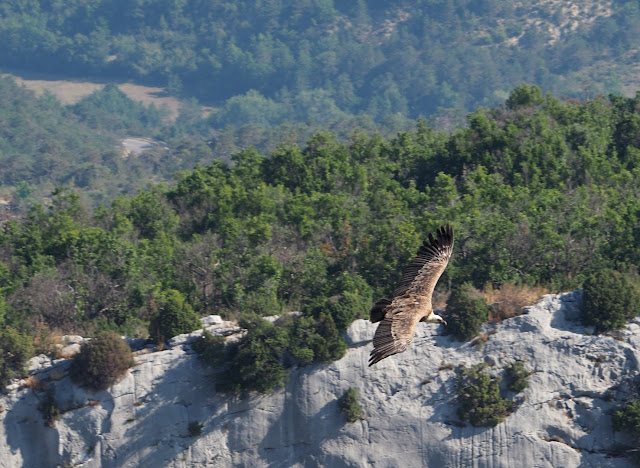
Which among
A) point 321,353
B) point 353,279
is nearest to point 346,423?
point 321,353

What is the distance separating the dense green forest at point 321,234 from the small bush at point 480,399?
4.26m

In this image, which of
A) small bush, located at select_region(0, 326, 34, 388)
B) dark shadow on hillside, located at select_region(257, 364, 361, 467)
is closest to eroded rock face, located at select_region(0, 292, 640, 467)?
dark shadow on hillside, located at select_region(257, 364, 361, 467)

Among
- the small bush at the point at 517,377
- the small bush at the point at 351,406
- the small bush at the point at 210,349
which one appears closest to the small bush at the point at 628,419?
the small bush at the point at 517,377

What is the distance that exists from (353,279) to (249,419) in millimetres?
6289

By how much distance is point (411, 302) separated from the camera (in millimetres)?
26000

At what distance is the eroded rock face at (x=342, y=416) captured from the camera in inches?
1702

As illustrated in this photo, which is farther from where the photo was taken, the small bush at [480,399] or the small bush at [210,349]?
the small bush at [210,349]

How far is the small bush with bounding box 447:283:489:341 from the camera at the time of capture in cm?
4350

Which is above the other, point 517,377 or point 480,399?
point 517,377

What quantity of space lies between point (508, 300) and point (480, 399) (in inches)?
151

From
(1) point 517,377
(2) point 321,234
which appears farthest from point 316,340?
(2) point 321,234

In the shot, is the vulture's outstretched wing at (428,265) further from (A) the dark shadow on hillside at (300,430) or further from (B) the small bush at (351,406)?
(A) the dark shadow on hillside at (300,430)

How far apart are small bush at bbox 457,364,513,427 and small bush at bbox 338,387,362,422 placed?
11.3 ft

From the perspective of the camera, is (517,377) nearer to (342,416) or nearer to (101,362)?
(342,416)
